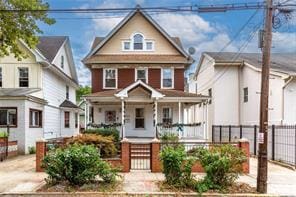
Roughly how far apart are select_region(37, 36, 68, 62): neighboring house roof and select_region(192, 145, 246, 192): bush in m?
20.6

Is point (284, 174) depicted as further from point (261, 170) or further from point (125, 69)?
point (125, 69)

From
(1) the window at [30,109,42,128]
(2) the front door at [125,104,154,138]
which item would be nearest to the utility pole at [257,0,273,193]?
(2) the front door at [125,104,154,138]

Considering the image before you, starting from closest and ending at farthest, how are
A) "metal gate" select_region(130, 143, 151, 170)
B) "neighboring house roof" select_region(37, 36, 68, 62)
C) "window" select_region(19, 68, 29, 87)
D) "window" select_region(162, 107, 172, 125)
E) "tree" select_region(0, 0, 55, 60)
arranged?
"metal gate" select_region(130, 143, 151, 170) → "tree" select_region(0, 0, 55, 60) → "window" select_region(19, 68, 29, 87) → "window" select_region(162, 107, 172, 125) → "neighboring house roof" select_region(37, 36, 68, 62)

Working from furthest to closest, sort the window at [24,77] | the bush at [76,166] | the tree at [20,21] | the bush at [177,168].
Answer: the window at [24,77], the tree at [20,21], the bush at [177,168], the bush at [76,166]

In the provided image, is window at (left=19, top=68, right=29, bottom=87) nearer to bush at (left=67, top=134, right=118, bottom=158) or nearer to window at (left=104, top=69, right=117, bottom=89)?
window at (left=104, top=69, right=117, bottom=89)

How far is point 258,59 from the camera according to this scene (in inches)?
1247

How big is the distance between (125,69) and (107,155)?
13020mm

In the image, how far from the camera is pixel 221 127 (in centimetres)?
2906

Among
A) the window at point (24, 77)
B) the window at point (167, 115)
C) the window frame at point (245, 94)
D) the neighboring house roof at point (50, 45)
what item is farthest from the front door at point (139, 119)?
the neighboring house roof at point (50, 45)

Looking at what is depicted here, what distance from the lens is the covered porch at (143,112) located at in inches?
1058

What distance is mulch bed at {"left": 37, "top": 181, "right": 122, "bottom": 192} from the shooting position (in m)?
12.9

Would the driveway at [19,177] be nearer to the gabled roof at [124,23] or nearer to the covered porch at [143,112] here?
the covered porch at [143,112]

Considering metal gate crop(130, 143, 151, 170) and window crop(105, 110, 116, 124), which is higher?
window crop(105, 110, 116, 124)

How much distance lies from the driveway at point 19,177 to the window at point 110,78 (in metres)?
10.8
